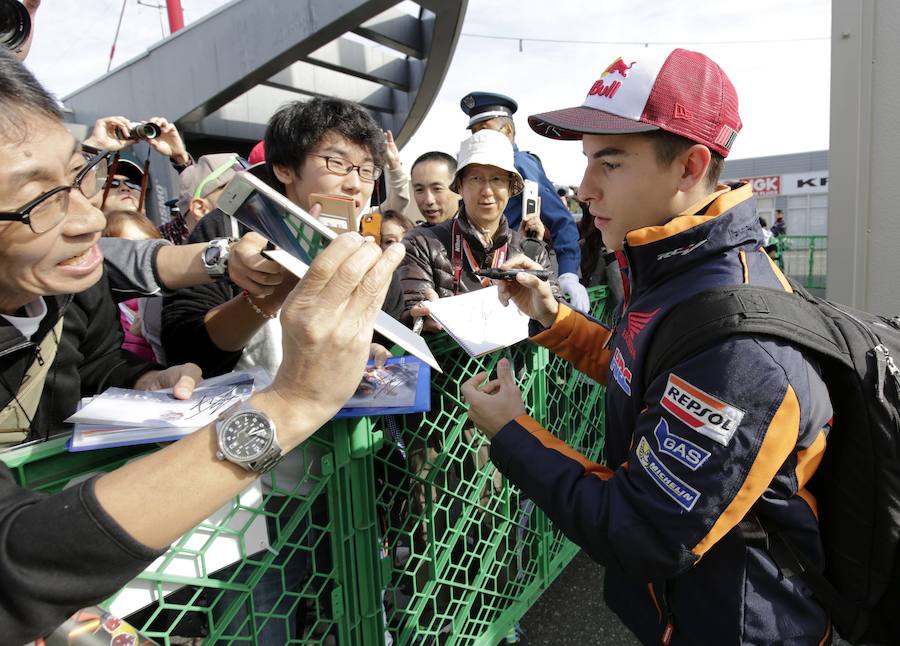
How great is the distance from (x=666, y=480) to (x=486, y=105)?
320 centimetres

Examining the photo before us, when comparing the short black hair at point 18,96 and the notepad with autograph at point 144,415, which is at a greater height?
the short black hair at point 18,96

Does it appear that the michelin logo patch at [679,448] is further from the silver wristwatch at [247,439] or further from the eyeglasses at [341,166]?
the eyeglasses at [341,166]

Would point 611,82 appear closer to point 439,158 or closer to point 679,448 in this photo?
point 679,448

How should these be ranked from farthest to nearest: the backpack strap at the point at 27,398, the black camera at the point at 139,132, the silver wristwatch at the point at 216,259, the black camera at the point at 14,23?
the black camera at the point at 139,132
the black camera at the point at 14,23
the silver wristwatch at the point at 216,259
the backpack strap at the point at 27,398

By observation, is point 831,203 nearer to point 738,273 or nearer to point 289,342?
point 738,273

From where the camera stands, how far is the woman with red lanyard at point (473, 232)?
284 centimetres

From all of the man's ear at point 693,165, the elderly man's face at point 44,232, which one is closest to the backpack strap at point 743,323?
the man's ear at point 693,165

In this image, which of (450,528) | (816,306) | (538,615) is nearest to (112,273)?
(450,528)

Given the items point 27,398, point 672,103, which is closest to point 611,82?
point 672,103

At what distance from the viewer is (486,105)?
3.76m

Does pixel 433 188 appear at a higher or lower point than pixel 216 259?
higher

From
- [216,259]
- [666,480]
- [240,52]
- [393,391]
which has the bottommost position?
[666,480]

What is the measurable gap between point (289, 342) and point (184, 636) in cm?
92

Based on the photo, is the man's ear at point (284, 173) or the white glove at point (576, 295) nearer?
the man's ear at point (284, 173)
